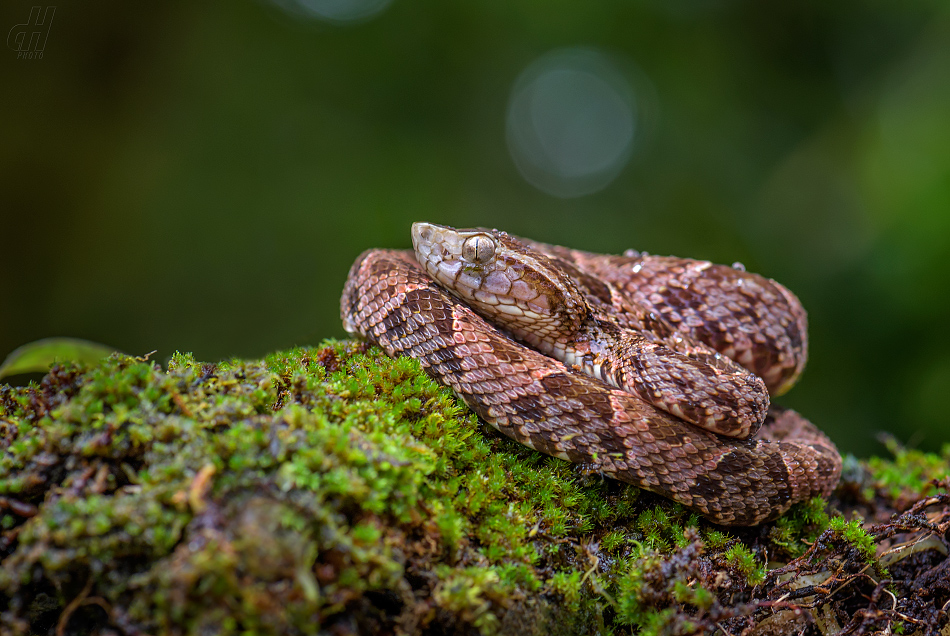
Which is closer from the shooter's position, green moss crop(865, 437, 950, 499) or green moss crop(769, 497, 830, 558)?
green moss crop(769, 497, 830, 558)

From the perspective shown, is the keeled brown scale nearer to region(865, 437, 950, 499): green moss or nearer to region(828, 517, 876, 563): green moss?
region(865, 437, 950, 499): green moss

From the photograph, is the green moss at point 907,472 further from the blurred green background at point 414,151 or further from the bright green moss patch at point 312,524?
the blurred green background at point 414,151

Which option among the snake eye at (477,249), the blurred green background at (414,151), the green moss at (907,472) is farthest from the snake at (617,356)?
the blurred green background at (414,151)

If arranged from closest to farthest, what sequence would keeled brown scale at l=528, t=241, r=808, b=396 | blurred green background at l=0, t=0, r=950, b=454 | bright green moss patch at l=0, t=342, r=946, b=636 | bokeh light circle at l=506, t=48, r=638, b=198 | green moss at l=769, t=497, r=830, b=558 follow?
1. bright green moss patch at l=0, t=342, r=946, b=636
2. green moss at l=769, t=497, r=830, b=558
3. keeled brown scale at l=528, t=241, r=808, b=396
4. blurred green background at l=0, t=0, r=950, b=454
5. bokeh light circle at l=506, t=48, r=638, b=198

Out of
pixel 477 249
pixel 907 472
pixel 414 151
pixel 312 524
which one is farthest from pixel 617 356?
pixel 414 151

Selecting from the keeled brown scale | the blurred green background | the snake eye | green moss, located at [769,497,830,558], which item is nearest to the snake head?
the snake eye

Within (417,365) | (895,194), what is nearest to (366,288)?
(417,365)

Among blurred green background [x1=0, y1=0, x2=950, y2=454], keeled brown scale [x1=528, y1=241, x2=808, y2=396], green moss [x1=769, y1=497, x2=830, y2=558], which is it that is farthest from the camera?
blurred green background [x1=0, y1=0, x2=950, y2=454]
